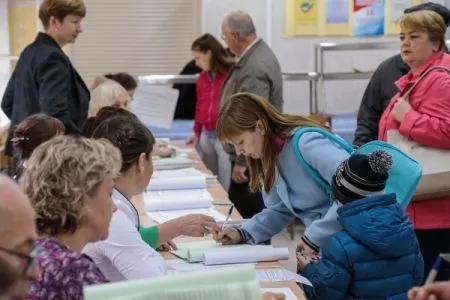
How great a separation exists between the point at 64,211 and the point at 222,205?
1749 millimetres

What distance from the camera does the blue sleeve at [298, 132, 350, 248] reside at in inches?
103

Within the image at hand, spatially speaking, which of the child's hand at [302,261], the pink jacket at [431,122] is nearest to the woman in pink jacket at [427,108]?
the pink jacket at [431,122]

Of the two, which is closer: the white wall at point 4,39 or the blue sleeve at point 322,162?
the blue sleeve at point 322,162

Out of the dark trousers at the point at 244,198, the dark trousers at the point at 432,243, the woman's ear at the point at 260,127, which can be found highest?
the woman's ear at the point at 260,127

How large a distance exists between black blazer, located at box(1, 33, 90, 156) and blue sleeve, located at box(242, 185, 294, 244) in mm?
1247

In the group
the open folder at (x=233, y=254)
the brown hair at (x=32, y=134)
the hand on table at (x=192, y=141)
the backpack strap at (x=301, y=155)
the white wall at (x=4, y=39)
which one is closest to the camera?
the open folder at (x=233, y=254)

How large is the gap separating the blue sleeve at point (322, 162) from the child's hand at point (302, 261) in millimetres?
60

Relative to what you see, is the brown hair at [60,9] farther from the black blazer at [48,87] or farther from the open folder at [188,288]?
the open folder at [188,288]

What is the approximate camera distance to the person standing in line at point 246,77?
5.02 m

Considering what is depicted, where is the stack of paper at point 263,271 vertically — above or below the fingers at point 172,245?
above

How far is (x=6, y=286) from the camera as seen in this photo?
3.15ft

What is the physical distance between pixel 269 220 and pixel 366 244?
0.65 m

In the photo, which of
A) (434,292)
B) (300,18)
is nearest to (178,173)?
(434,292)

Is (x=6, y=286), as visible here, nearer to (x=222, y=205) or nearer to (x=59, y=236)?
(x=59, y=236)
